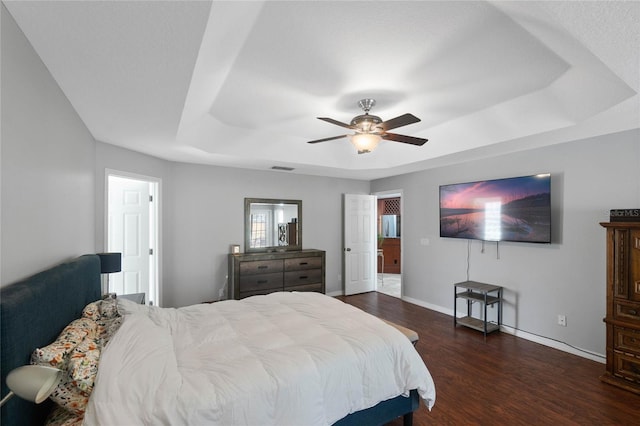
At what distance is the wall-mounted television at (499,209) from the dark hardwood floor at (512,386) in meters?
1.33

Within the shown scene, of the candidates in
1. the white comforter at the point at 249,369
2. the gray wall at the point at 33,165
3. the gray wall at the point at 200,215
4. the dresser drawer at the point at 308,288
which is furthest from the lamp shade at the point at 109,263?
the dresser drawer at the point at 308,288

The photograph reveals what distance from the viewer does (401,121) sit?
232cm

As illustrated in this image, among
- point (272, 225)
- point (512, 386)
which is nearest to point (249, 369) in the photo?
point (512, 386)

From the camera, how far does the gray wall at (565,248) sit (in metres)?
3.03

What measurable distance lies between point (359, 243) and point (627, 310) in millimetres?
3893

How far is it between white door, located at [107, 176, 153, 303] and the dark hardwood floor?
362cm

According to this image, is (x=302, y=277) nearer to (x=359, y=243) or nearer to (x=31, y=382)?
(x=359, y=243)

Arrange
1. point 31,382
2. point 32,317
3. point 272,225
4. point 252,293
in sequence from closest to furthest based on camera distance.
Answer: point 31,382 → point 32,317 → point 252,293 → point 272,225

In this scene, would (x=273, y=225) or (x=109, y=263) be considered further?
(x=273, y=225)

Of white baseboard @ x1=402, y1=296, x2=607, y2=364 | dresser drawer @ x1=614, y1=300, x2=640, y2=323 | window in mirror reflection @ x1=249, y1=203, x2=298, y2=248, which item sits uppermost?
window in mirror reflection @ x1=249, y1=203, x2=298, y2=248

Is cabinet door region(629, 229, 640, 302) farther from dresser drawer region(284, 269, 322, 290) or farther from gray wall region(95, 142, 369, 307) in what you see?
gray wall region(95, 142, 369, 307)

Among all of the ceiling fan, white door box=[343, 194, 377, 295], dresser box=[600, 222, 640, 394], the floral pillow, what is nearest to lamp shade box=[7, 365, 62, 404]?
the floral pillow

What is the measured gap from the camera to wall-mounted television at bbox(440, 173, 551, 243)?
3473mm

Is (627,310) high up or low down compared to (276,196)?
down
